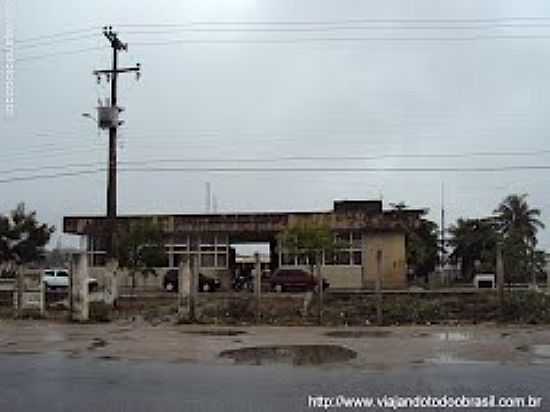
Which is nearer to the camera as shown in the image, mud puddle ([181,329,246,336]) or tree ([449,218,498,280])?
mud puddle ([181,329,246,336])

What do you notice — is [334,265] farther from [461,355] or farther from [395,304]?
[461,355]

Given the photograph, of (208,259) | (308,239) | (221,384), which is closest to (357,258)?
(308,239)

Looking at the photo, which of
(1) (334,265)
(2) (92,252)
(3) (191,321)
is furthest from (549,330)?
(2) (92,252)

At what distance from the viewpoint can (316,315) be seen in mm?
27234

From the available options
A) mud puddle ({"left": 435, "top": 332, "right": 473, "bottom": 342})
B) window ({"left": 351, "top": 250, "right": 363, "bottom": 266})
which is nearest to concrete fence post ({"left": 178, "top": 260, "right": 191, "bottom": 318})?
mud puddle ({"left": 435, "top": 332, "right": 473, "bottom": 342})

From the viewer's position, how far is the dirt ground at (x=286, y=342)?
16156 mm

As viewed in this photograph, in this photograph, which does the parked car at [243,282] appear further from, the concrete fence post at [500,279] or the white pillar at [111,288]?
the concrete fence post at [500,279]

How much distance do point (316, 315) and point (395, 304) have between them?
8.52 feet

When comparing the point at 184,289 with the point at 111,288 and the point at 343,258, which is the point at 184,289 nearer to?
the point at 111,288

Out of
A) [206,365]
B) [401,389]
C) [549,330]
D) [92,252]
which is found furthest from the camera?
[92,252]

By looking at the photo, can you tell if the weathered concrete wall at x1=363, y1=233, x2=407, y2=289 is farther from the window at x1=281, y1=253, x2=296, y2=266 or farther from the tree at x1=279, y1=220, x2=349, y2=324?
the tree at x1=279, y1=220, x2=349, y2=324

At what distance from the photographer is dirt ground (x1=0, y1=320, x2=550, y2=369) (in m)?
16.2

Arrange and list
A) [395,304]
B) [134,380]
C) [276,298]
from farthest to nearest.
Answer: [276,298] → [395,304] → [134,380]

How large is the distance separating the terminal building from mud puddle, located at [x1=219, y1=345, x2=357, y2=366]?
34.4 m
